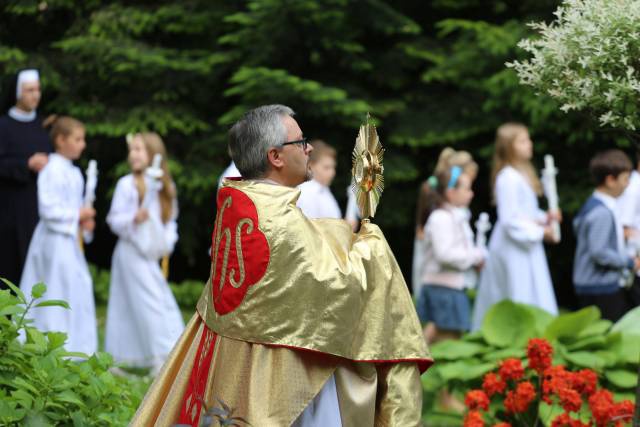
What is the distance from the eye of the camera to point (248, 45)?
1435 cm

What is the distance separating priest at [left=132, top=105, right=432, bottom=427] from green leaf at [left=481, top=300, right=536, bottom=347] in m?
2.62

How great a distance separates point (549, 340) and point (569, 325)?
139 millimetres

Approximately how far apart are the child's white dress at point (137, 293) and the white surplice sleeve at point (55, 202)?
82cm

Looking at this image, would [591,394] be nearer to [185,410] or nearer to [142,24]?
[185,410]

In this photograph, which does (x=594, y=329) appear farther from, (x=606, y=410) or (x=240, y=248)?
(x=240, y=248)

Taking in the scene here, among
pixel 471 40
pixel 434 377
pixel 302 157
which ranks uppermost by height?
pixel 471 40

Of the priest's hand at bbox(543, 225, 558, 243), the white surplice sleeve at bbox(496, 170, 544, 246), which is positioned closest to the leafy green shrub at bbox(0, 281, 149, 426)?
the white surplice sleeve at bbox(496, 170, 544, 246)

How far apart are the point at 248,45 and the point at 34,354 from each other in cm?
1059

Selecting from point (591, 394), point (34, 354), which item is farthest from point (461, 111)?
point (34, 354)

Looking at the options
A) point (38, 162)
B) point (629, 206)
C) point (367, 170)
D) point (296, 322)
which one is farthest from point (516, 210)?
point (296, 322)

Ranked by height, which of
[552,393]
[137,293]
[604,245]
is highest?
[604,245]

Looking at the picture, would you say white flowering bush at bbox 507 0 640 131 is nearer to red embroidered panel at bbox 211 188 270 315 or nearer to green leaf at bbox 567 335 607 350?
red embroidered panel at bbox 211 188 270 315

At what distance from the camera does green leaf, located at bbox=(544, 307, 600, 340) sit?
6098 mm

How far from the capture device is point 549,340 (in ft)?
20.1
